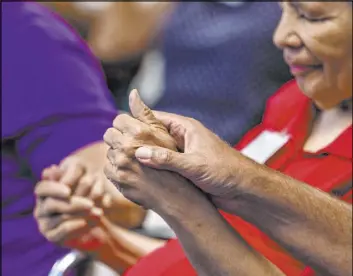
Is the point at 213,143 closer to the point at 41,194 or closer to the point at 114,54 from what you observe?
the point at 41,194

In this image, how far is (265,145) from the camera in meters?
0.78

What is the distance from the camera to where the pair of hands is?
0.55 metres

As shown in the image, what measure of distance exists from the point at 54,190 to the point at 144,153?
246 millimetres

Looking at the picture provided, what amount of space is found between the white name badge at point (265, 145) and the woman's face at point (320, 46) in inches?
2.3

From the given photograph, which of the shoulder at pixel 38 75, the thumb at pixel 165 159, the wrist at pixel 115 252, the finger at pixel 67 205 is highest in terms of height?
the thumb at pixel 165 159

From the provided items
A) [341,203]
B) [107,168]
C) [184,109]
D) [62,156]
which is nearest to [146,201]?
[107,168]

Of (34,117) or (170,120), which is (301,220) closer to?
(170,120)

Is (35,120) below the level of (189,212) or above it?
below

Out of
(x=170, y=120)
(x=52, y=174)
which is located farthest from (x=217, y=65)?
(x=170, y=120)

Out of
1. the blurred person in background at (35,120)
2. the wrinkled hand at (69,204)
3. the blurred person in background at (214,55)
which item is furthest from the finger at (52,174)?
the blurred person in background at (214,55)

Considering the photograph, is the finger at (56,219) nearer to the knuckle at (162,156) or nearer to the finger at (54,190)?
the finger at (54,190)

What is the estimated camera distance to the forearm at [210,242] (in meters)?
0.59

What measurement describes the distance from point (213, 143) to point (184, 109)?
47 centimetres

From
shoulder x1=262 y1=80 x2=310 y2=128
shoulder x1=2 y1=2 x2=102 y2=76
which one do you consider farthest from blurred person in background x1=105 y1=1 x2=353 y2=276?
shoulder x1=2 y1=2 x2=102 y2=76
